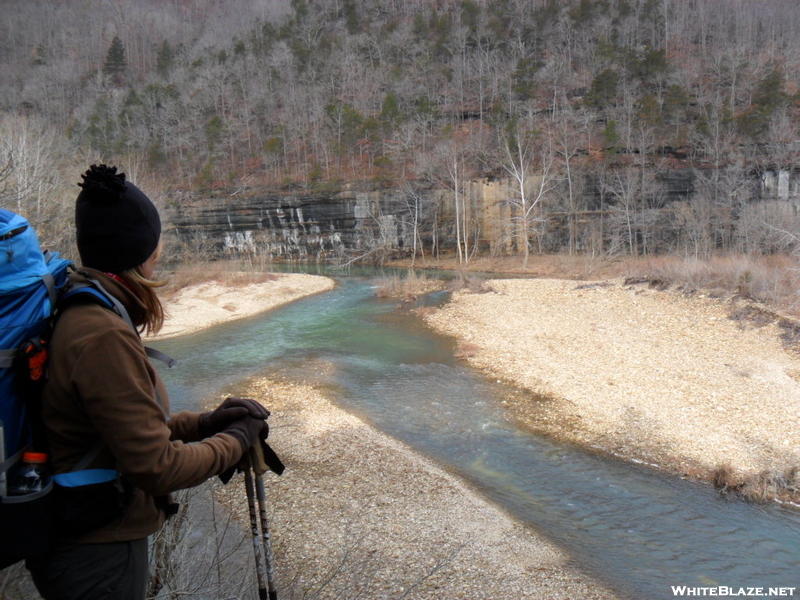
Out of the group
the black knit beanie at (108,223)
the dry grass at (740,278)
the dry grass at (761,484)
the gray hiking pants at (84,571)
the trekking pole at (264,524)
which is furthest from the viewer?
the dry grass at (740,278)

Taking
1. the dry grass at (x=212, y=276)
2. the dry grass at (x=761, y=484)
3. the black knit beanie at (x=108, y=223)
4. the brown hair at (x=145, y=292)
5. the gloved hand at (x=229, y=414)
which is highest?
the black knit beanie at (x=108, y=223)

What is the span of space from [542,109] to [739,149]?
19.1m

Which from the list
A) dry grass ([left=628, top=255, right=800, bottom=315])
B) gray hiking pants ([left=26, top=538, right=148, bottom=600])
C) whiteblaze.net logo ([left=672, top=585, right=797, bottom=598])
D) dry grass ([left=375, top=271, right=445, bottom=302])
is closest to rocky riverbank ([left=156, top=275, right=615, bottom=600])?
whiteblaze.net logo ([left=672, top=585, right=797, bottom=598])

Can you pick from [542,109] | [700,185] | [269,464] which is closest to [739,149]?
[700,185]

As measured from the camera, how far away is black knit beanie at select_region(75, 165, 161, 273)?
1.85m

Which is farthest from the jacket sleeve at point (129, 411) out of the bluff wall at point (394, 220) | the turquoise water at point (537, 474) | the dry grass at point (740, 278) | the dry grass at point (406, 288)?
the bluff wall at point (394, 220)

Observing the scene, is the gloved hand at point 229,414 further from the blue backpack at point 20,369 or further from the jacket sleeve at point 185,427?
the blue backpack at point 20,369

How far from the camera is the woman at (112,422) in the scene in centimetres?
159

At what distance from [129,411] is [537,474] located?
26.5 ft

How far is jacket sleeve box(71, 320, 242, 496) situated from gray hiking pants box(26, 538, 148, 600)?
0.29 m

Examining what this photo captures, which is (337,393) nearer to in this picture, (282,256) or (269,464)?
(269,464)

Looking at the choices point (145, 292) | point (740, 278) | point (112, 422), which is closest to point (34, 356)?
point (112, 422)

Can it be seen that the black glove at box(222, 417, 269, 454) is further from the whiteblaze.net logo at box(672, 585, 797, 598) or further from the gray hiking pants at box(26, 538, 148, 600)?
the whiteblaze.net logo at box(672, 585, 797, 598)

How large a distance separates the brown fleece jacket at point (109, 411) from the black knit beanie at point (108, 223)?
0.47ft
